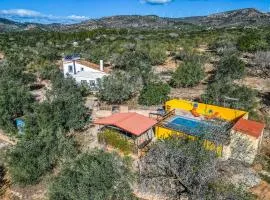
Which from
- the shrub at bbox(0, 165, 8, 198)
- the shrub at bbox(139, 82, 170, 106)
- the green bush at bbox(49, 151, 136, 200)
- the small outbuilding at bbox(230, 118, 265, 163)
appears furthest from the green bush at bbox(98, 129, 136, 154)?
the shrub at bbox(139, 82, 170, 106)

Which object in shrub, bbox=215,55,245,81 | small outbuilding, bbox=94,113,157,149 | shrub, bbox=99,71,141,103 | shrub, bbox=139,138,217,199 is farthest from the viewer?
shrub, bbox=215,55,245,81

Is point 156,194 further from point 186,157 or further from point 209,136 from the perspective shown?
point 209,136

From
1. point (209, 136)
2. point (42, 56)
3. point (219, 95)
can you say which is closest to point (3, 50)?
point (42, 56)

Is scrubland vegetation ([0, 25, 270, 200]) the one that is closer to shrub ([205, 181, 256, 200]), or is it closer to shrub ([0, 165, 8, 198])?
shrub ([205, 181, 256, 200])

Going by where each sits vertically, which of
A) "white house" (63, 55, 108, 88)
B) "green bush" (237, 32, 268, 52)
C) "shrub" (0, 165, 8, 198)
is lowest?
"shrub" (0, 165, 8, 198)

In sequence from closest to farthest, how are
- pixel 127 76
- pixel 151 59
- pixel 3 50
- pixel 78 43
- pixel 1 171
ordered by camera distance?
pixel 1 171, pixel 127 76, pixel 151 59, pixel 3 50, pixel 78 43

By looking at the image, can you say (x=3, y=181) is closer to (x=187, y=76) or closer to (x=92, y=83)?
(x=92, y=83)

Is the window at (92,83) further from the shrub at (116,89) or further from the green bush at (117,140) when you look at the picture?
the green bush at (117,140)
